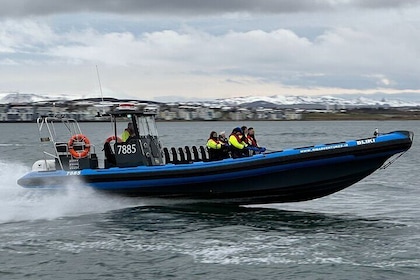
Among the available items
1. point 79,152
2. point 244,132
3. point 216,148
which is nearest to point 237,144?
point 216,148

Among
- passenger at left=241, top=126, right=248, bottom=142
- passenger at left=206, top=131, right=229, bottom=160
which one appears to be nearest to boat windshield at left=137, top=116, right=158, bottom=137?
passenger at left=206, top=131, right=229, bottom=160

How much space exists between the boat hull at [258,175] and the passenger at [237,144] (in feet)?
2.14

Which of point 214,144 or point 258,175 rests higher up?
point 214,144

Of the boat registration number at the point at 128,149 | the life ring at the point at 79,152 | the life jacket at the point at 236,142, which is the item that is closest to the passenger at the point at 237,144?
the life jacket at the point at 236,142

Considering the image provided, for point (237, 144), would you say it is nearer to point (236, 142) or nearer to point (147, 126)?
point (236, 142)

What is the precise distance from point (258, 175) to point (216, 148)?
127 centimetres

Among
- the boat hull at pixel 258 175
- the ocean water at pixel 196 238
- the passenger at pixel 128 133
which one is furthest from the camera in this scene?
the passenger at pixel 128 133

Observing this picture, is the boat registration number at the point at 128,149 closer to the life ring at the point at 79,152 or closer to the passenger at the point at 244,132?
the life ring at the point at 79,152

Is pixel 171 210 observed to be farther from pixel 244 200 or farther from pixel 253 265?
pixel 253 265

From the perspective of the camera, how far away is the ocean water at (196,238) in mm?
10195

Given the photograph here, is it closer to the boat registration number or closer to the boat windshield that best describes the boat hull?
the boat registration number

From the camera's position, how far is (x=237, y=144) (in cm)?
1465

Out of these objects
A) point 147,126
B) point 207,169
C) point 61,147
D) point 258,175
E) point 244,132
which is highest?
point 147,126

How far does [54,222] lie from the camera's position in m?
14.0
